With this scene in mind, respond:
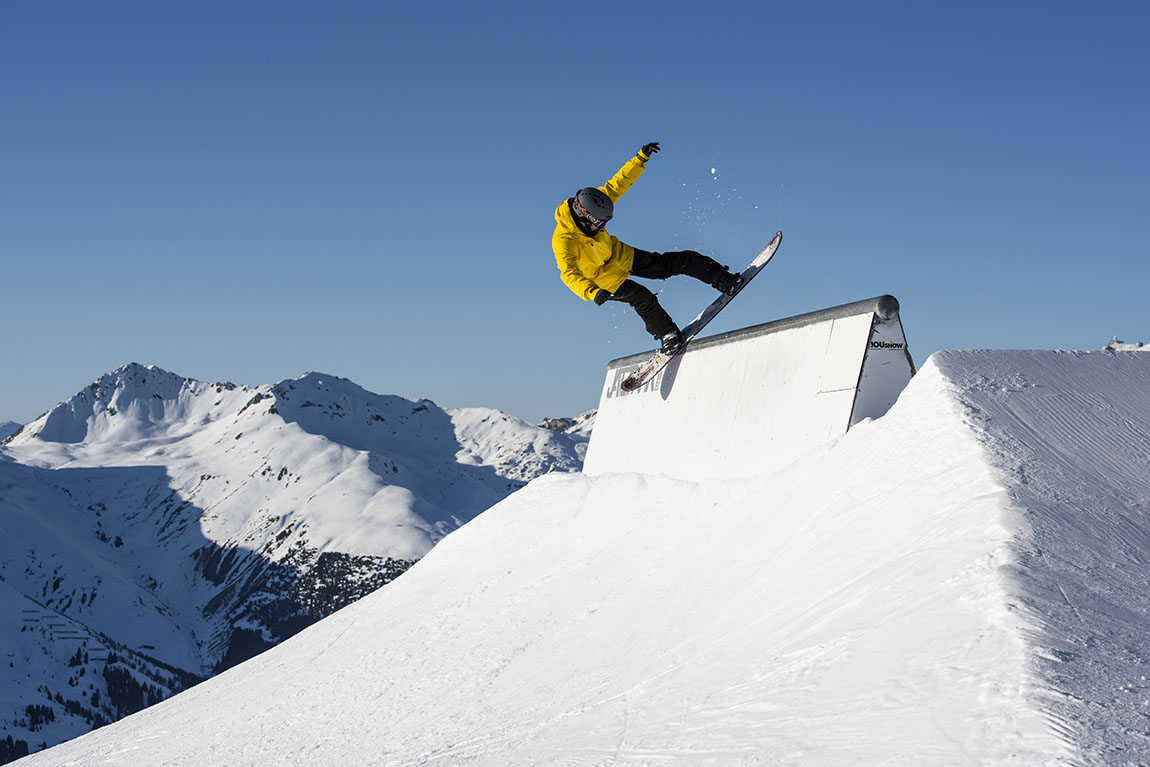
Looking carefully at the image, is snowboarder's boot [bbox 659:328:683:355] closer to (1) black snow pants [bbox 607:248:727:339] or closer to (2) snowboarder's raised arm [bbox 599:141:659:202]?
(1) black snow pants [bbox 607:248:727:339]

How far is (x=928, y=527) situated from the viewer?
19.7 feet

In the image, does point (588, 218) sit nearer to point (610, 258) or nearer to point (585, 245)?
point (585, 245)

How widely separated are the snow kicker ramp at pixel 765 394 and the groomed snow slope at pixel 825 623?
1.46 ft

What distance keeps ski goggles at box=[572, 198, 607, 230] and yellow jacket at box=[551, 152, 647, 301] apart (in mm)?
159

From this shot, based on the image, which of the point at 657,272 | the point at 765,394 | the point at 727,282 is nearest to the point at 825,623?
the point at 765,394

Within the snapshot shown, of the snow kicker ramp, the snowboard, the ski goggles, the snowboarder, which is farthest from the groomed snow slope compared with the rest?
the ski goggles

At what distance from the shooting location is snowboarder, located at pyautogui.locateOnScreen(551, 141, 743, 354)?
11.0m

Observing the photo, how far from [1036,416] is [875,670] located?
3462mm

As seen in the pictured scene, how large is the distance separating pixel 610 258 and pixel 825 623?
22.4 ft

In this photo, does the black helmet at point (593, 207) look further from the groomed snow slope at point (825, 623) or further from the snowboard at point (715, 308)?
the groomed snow slope at point (825, 623)

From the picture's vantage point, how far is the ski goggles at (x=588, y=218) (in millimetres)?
10883

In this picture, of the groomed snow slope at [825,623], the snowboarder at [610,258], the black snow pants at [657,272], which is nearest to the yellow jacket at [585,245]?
the snowboarder at [610,258]

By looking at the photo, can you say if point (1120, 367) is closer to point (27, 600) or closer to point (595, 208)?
point (595, 208)

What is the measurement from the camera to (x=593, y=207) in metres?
10.8
